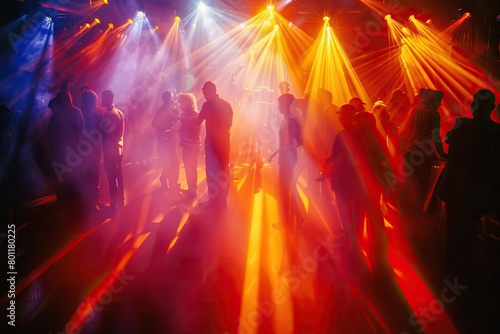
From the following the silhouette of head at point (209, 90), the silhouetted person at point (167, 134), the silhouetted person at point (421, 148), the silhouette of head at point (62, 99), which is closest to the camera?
the silhouette of head at point (62, 99)

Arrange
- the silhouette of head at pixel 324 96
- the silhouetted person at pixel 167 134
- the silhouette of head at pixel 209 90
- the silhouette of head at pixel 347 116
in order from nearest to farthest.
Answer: the silhouette of head at pixel 347 116 < the silhouette of head at pixel 324 96 < the silhouette of head at pixel 209 90 < the silhouetted person at pixel 167 134

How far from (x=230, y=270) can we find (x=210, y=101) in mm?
3231

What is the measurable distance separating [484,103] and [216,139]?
13.4 ft

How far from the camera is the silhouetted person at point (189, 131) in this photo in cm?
632

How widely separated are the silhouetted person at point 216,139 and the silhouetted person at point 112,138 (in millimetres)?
1490

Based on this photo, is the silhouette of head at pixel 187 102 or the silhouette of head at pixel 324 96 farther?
the silhouette of head at pixel 187 102

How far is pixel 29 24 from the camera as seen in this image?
32.0 ft

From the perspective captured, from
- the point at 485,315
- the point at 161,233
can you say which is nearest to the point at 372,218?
the point at 485,315

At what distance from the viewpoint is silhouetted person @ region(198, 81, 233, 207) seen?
5738 mm

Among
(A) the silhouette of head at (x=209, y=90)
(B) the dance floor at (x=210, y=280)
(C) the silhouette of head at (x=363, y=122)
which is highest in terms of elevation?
(A) the silhouette of head at (x=209, y=90)

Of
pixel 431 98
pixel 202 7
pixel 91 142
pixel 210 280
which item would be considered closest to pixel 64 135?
pixel 91 142

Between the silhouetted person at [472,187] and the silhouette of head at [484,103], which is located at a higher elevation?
the silhouette of head at [484,103]

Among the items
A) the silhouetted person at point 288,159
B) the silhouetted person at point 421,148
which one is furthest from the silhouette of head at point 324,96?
the silhouetted person at point 421,148

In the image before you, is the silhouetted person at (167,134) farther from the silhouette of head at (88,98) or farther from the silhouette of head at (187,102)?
the silhouette of head at (88,98)
